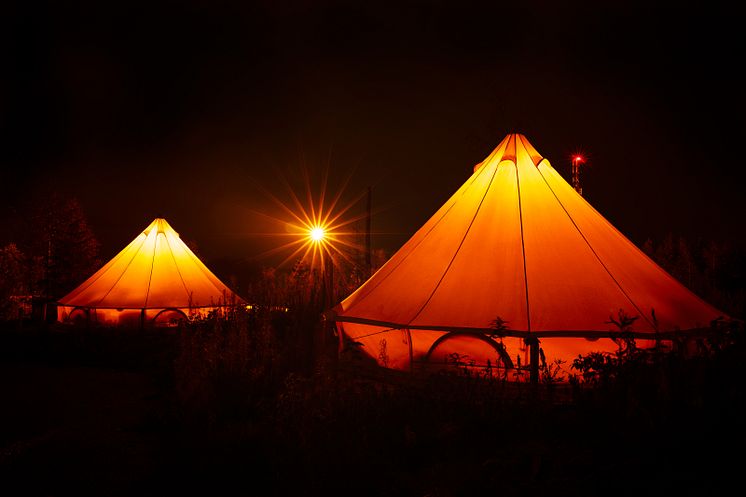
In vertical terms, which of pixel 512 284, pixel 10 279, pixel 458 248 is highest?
pixel 10 279

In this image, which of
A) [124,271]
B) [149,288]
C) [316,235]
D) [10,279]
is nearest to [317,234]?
[316,235]

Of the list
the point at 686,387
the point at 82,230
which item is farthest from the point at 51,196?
the point at 686,387

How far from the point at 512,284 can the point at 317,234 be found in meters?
8.34

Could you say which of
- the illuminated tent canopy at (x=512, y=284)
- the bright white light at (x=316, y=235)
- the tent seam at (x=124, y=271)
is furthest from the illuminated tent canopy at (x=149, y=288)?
the illuminated tent canopy at (x=512, y=284)

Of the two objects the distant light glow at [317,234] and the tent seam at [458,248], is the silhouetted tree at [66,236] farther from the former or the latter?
the tent seam at [458,248]

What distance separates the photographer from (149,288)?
46.5 feet

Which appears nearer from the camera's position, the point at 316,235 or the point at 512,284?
the point at 512,284

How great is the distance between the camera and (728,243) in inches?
1174

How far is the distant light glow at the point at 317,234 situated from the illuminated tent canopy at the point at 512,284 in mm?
6592

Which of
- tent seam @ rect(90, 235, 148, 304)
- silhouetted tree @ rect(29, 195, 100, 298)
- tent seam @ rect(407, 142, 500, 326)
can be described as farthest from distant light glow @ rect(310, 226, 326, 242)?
silhouetted tree @ rect(29, 195, 100, 298)

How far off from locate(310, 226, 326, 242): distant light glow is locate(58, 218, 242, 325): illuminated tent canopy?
2.23 meters

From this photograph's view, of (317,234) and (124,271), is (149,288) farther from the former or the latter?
(317,234)

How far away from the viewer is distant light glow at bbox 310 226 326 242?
14492 millimetres

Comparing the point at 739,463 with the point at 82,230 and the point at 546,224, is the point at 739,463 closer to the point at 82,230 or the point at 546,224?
the point at 546,224
